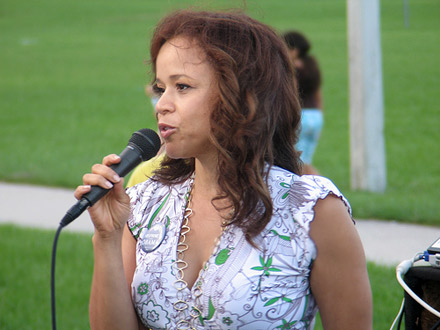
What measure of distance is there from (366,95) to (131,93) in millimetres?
13076

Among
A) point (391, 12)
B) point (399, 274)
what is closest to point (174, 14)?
point (399, 274)

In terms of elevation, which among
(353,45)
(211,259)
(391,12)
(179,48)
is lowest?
(391,12)

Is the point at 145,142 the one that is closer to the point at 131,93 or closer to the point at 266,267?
the point at 266,267

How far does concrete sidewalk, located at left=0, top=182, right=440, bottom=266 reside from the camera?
6492 mm

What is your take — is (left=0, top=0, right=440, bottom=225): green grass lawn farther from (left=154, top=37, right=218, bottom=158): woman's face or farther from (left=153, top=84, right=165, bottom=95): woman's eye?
(left=154, top=37, right=218, bottom=158): woman's face

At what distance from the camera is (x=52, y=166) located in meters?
11.0

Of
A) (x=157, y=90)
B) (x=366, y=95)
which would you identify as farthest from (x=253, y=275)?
(x=366, y=95)

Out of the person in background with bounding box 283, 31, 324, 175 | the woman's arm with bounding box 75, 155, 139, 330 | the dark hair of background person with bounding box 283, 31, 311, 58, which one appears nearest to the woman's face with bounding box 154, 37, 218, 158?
the woman's arm with bounding box 75, 155, 139, 330

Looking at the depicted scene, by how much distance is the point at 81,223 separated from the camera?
26.4 feet

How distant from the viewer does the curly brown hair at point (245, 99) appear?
2.30 m

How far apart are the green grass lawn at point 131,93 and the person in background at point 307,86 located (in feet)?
2.72

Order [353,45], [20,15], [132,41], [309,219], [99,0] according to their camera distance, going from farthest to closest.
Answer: [99,0] < [20,15] < [132,41] < [353,45] < [309,219]

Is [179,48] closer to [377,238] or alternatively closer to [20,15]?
[377,238]

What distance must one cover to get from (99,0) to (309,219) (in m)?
50.4
